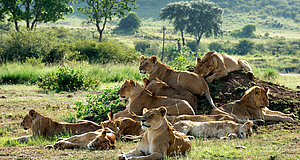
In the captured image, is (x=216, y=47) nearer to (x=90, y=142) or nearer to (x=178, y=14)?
(x=178, y=14)

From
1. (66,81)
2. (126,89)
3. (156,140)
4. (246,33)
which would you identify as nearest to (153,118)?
(156,140)

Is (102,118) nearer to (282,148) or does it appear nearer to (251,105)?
(251,105)

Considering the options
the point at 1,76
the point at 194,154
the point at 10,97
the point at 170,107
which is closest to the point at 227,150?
the point at 194,154

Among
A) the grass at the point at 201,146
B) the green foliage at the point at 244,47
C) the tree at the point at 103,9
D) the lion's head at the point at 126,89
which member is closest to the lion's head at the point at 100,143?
the grass at the point at 201,146

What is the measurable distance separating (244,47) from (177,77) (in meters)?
70.4

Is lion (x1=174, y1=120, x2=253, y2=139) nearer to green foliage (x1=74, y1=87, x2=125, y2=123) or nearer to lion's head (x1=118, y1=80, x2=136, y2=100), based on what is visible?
lion's head (x1=118, y1=80, x2=136, y2=100)

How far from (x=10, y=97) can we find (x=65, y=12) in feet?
85.7

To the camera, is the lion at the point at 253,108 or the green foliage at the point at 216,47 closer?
the lion at the point at 253,108

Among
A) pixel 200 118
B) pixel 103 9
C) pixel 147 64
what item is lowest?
pixel 200 118

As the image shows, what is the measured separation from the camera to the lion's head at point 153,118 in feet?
18.0

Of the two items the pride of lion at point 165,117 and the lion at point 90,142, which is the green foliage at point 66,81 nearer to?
the pride of lion at point 165,117

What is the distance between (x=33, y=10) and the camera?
37.3 metres

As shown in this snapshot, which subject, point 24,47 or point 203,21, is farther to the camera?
point 203,21

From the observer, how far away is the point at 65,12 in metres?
39.1
